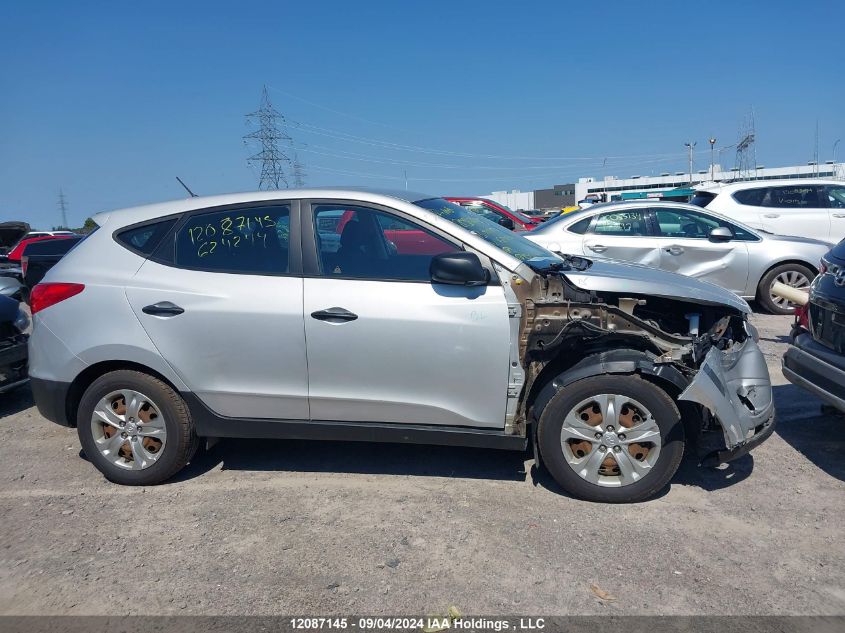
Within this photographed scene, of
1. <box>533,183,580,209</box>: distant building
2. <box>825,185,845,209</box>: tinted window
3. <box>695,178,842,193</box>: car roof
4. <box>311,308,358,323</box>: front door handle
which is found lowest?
<box>311,308,358,323</box>: front door handle

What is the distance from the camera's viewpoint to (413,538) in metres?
3.64

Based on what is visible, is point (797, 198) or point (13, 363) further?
point (797, 198)

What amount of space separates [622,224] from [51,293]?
23.9 feet

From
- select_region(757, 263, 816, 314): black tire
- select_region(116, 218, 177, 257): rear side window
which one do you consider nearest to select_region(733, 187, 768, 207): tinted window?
select_region(757, 263, 816, 314): black tire

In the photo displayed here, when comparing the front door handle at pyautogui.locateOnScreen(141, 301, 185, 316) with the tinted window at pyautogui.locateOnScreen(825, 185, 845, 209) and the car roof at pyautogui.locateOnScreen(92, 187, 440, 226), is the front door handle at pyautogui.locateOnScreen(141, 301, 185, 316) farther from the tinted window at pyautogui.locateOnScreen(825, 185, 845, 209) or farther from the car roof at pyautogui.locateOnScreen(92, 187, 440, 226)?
the tinted window at pyautogui.locateOnScreen(825, 185, 845, 209)

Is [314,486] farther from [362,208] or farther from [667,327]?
[667,327]

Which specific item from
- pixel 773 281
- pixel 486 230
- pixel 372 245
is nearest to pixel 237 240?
pixel 372 245

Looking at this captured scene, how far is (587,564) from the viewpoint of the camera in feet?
11.0

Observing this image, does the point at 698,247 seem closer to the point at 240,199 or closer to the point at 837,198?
the point at 837,198

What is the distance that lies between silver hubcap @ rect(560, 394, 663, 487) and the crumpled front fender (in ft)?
0.98

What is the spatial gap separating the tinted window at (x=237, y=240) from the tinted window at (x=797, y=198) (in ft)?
30.8

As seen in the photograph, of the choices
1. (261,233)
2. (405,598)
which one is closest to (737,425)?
(405,598)

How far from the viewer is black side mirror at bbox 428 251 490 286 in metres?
3.74

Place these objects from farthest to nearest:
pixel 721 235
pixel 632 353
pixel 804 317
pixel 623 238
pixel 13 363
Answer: pixel 623 238
pixel 721 235
pixel 13 363
pixel 804 317
pixel 632 353
